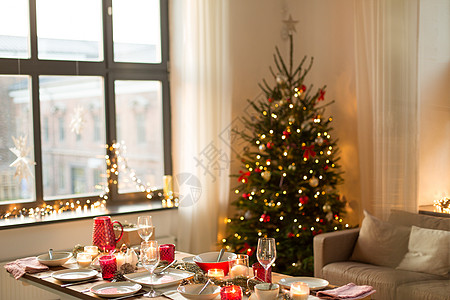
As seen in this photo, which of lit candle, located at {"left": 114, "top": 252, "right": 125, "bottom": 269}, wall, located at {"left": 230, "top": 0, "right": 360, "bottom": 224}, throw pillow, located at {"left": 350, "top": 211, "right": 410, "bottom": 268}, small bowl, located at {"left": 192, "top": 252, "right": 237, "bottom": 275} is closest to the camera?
Result: small bowl, located at {"left": 192, "top": 252, "right": 237, "bottom": 275}

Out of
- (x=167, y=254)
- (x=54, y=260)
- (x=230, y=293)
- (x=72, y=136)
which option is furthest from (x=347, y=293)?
(x=72, y=136)

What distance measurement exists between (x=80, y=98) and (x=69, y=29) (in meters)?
0.56

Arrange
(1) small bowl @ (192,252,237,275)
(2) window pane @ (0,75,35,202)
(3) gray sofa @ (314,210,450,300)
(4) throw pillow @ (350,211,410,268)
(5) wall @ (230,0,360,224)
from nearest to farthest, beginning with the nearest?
(1) small bowl @ (192,252,237,275), (3) gray sofa @ (314,210,450,300), (4) throw pillow @ (350,211,410,268), (2) window pane @ (0,75,35,202), (5) wall @ (230,0,360,224)

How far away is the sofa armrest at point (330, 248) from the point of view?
13.2 feet

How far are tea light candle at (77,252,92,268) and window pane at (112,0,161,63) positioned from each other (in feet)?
7.62

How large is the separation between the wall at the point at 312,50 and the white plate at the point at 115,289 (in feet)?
8.64

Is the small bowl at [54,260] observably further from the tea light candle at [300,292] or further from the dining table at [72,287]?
the tea light candle at [300,292]

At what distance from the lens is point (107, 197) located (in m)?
4.73

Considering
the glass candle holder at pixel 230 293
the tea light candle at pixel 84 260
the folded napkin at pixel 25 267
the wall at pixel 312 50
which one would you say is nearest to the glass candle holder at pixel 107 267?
the tea light candle at pixel 84 260

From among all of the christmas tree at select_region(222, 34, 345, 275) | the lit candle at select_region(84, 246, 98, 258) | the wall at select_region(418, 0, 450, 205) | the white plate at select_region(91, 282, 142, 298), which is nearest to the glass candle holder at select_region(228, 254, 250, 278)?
the white plate at select_region(91, 282, 142, 298)

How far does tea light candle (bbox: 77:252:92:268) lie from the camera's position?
284 cm

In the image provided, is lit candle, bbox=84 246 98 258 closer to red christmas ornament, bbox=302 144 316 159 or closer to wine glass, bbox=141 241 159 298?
wine glass, bbox=141 241 159 298

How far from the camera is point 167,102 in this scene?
16.5 ft

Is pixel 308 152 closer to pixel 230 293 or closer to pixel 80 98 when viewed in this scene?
pixel 80 98
